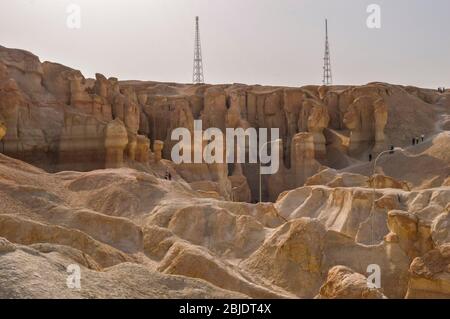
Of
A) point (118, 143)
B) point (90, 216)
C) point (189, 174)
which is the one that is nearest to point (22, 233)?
point (90, 216)

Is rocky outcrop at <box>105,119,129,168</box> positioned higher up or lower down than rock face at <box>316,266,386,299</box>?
higher up

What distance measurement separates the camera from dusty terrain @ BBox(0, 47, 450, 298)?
11.5m

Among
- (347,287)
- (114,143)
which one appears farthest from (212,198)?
(347,287)

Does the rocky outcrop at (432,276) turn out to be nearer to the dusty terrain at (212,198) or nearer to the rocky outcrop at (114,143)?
the dusty terrain at (212,198)

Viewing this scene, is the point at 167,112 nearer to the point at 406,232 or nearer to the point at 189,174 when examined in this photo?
the point at 189,174

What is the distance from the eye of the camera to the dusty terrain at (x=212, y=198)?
11.5 metres

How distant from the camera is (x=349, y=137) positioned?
172ft

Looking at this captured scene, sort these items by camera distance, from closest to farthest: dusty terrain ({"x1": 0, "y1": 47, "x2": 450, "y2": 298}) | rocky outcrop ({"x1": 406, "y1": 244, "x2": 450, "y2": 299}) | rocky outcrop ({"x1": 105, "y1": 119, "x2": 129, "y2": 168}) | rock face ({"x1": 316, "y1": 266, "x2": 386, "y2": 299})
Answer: rock face ({"x1": 316, "y1": 266, "x2": 386, "y2": 299}), dusty terrain ({"x1": 0, "y1": 47, "x2": 450, "y2": 298}), rocky outcrop ({"x1": 406, "y1": 244, "x2": 450, "y2": 299}), rocky outcrop ({"x1": 105, "y1": 119, "x2": 129, "y2": 168})

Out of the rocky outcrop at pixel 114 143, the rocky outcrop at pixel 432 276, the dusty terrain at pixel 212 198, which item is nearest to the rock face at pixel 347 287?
the dusty terrain at pixel 212 198

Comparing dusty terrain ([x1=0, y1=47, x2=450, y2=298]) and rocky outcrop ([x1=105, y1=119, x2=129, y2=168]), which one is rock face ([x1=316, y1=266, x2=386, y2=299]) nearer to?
dusty terrain ([x1=0, y1=47, x2=450, y2=298])

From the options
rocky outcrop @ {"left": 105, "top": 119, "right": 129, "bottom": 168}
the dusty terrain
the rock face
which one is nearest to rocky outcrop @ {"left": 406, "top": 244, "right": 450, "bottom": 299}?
the dusty terrain

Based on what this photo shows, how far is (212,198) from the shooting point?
26.0 meters
